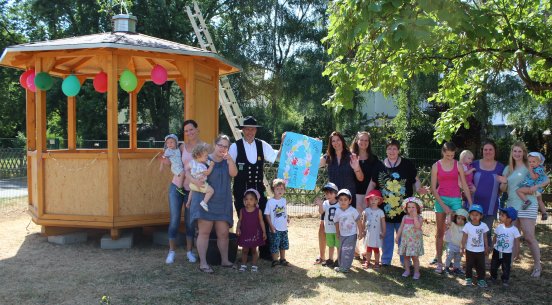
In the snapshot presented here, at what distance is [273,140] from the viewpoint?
84.7 feet

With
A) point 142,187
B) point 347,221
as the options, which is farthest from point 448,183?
point 142,187

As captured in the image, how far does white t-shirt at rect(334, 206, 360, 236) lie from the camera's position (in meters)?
5.90

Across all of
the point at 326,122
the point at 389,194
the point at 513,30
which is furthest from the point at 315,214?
the point at 326,122

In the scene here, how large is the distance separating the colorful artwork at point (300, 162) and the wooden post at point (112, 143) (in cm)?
242

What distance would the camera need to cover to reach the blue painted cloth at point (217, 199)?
588 centimetres

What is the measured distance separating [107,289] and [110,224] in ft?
6.37

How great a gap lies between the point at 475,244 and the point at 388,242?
1.10 m

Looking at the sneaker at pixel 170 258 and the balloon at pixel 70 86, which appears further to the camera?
the balloon at pixel 70 86

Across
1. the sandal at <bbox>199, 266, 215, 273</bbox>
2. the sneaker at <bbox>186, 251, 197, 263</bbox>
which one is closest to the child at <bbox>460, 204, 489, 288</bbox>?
the sandal at <bbox>199, 266, 215, 273</bbox>

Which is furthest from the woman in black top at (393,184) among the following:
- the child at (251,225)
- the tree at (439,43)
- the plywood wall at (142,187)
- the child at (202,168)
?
the plywood wall at (142,187)

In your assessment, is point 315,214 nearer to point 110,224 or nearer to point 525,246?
point 525,246

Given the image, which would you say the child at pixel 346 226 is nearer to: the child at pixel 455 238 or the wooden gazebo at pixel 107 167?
the child at pixel 455 238

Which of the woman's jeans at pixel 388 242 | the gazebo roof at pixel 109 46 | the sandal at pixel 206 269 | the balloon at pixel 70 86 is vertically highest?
the gazebo roof at pixel 109 46

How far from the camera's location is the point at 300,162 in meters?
6.82
